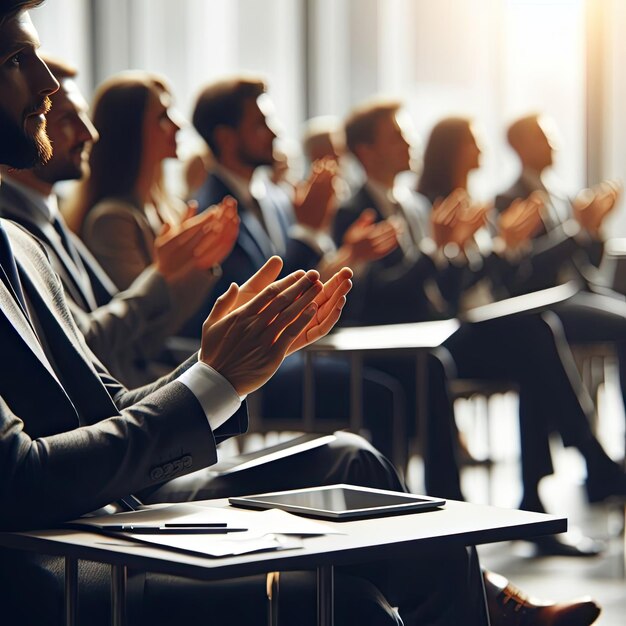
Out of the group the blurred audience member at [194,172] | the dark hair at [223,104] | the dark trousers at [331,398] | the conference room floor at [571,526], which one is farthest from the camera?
the blurred audience member at [194,172]

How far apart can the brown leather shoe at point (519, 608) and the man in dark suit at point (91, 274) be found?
89cm

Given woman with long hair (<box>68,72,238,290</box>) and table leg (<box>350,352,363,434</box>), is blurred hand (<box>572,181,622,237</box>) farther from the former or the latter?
woman with long hair (<box>68,72,238,290</box>)

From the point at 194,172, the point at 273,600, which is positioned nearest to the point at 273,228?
the point at 194,172

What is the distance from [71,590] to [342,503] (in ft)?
1.02

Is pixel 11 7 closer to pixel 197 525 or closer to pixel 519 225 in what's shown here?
pixel 197 525

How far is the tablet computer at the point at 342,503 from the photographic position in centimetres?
129

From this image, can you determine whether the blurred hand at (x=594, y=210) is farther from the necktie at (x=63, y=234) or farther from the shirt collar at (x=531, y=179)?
the necktie at (x=63, y=234)

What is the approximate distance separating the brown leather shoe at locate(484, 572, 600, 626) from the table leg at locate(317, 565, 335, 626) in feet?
2.44

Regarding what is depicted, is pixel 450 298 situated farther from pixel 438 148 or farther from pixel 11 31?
pixel 11 31

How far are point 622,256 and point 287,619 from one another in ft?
17.3

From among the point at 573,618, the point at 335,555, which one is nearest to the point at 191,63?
the point at 573,618

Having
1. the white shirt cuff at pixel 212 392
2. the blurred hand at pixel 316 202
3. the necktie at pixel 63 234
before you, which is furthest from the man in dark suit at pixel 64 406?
the blurred hand at pixel 316 202

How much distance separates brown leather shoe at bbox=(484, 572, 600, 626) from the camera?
1.80 meters

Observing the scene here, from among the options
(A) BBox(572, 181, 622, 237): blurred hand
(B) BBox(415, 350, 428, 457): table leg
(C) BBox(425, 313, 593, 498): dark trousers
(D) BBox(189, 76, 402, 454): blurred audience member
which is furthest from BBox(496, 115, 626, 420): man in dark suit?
(B) BBox(415, 350, 428, 457): table leg
